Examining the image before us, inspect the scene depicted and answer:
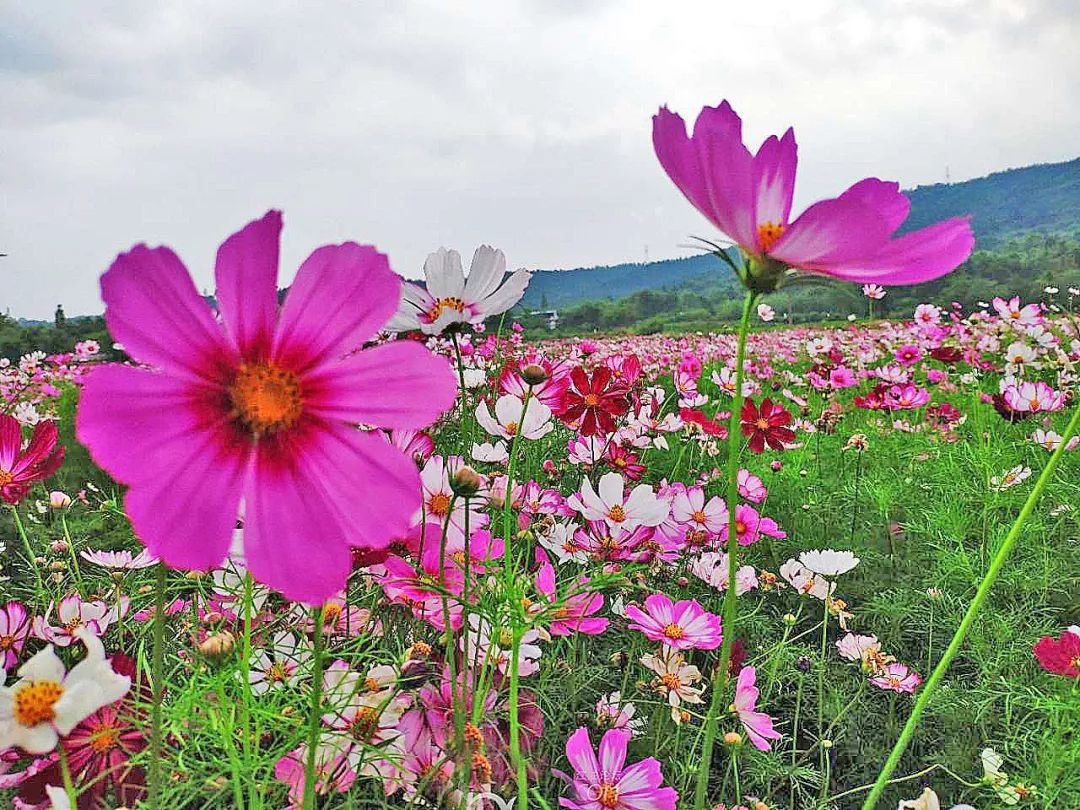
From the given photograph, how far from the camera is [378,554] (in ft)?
1.69

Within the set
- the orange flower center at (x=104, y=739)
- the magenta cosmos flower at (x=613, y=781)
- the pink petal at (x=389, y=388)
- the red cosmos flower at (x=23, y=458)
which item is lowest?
the magenta cosmos flower at (x=613, y=781)

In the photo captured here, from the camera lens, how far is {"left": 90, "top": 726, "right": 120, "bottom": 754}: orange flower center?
1.56ft

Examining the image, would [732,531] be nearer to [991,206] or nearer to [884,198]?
[884,198]

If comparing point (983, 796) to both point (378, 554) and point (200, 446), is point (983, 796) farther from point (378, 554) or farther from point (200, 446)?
point (200, 446)

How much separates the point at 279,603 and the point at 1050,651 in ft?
2.80

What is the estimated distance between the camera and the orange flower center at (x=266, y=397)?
12.7 inches

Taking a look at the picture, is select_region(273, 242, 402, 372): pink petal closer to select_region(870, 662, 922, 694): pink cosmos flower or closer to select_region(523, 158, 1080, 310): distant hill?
select_region(870, 662, 922, 694): pink cosmos flower

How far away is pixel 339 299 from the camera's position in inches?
12.6

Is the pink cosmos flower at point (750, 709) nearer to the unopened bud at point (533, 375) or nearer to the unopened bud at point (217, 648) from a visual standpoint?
the unopened bud at point (533, 375)

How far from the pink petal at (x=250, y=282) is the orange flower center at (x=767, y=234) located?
0.20 m

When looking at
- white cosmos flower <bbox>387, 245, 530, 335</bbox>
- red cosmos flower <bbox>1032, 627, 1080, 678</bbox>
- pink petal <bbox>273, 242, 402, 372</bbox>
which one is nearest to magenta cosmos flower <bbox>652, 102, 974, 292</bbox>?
pink petal <bbox>273, 242, 402, 372</bbox>

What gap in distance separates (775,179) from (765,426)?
120 centimetres

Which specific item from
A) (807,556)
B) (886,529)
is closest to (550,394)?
(807,556)

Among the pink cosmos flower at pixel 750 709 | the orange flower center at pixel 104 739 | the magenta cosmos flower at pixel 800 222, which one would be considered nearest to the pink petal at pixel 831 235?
the magenta cosmos flower at pixel 800 222
